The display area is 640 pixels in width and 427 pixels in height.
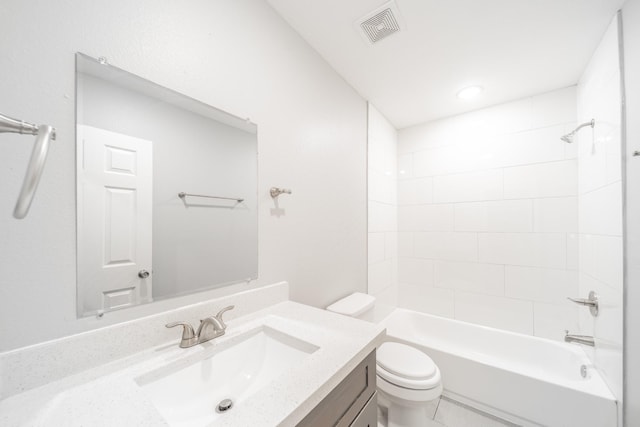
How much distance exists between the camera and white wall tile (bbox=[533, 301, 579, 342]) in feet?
5.98

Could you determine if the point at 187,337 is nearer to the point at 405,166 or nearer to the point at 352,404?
the point at 352,404

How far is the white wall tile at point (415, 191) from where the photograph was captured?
2.48 m

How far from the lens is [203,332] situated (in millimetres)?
815

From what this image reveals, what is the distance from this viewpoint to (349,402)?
0.74 meters

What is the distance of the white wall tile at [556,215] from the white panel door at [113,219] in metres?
2.63

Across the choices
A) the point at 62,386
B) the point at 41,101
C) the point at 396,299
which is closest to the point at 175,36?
the point at 41,101

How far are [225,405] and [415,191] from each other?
240 centimetres

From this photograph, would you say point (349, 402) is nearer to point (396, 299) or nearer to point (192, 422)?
point (192, 422)

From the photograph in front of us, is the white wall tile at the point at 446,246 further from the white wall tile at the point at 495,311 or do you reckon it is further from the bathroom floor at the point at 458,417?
the bathroom floor at the point at 458,417

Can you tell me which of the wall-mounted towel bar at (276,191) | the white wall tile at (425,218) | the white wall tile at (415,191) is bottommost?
the white wall tile at (425,218)

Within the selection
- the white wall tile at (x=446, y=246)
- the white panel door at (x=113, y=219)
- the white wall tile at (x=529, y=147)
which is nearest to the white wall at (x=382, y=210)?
the white wall tile at (x=446, y=246)

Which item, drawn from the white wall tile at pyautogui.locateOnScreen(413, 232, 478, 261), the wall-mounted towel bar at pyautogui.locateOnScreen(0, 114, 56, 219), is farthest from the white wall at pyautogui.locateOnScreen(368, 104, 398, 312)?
the wall-mounted towel bar at pyautogui.locateOnScreen(0, 114, 56, 219)

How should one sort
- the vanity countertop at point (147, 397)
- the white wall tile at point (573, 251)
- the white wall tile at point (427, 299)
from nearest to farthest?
the vanity countertop at point (147, 397) < the white wall tile at point (573, 251) < the white wall tile at point (427, 299)

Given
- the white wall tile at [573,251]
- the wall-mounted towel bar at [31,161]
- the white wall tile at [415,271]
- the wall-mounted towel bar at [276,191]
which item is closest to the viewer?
the wall-mounted towel bar at [31,161]
